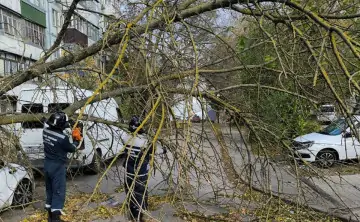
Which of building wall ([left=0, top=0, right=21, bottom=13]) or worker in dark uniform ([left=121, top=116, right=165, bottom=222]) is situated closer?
worker in dark uniform ([left=121, top=116, right=165, bottom=222])

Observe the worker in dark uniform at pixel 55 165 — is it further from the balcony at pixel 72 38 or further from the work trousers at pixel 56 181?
the balcony at pixel 72 38

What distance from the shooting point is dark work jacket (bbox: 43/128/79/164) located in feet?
21.1

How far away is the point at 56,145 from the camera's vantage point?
21.3 feet

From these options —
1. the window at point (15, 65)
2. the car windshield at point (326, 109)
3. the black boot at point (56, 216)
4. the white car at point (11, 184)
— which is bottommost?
the black boot at point (56, 216)

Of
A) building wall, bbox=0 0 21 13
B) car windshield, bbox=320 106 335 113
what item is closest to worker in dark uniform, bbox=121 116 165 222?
car windshield, bbox=320 106 335 113

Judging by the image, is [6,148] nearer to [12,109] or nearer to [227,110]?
[12,109]

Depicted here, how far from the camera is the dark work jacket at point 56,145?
6.42 m

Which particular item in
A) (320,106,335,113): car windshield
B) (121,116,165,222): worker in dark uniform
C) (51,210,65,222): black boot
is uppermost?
(320,106,335,113): car windshield

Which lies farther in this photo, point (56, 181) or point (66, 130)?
point (66, 130)

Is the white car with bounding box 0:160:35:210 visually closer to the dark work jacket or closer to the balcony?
the dark work jacket

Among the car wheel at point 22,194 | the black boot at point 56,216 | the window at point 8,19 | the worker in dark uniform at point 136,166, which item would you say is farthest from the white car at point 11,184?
the window at point 8,19

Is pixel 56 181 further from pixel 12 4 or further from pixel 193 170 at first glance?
pixel 12 4

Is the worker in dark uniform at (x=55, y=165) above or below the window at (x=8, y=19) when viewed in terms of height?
below

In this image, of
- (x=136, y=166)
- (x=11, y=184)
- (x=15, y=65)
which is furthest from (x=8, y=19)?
(x=136, y=166)
